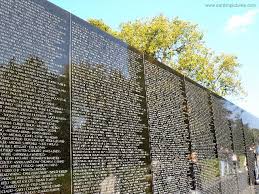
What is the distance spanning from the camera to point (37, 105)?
4.01m

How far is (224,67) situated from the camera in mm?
27016

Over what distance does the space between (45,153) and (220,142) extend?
267 inches

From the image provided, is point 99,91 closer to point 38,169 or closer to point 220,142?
point 38,169

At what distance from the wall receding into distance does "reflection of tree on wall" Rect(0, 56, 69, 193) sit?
0.01 m

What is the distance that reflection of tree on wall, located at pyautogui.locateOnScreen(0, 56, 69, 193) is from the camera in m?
3.72

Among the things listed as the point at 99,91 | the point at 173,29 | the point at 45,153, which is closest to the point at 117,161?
the point at 99,91

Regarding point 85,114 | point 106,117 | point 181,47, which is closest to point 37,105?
point 85,114

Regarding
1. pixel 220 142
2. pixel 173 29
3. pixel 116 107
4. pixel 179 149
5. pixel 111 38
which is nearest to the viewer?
pixel 116 107

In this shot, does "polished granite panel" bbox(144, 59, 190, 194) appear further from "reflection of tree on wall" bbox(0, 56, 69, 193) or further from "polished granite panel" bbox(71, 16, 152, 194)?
"reflection of tree on wall" bbox(0, 56, 69, 193)

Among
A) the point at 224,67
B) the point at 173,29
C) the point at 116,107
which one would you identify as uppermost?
the point at 173,29

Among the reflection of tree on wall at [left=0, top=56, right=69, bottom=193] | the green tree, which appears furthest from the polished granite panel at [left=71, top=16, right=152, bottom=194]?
the green tree

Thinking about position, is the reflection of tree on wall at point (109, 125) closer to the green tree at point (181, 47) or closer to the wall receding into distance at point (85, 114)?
the wall receding into distance at point (85, 114)

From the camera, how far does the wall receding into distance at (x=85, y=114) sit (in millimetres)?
3752

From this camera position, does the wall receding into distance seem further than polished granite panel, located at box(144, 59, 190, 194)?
No
